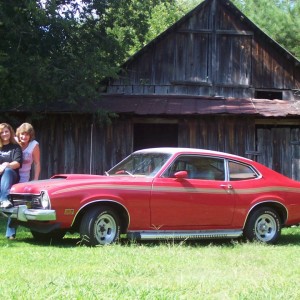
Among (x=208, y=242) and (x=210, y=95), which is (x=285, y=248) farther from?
(x=210, y=95)

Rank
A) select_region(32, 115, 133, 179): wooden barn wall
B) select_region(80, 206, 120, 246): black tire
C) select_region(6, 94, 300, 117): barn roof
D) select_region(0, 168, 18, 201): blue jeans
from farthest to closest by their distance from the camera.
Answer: select_region(32, 115, 133, 179): wooden barn wall < select_region(6, 94, 300, 117): barn roof < select_region(0, 168, 18, 201): blue jeans < select_region(80, 206, 120, 246): black tire

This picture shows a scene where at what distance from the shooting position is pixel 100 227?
297 inches

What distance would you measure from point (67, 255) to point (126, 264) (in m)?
1.00

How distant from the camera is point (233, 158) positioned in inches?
343

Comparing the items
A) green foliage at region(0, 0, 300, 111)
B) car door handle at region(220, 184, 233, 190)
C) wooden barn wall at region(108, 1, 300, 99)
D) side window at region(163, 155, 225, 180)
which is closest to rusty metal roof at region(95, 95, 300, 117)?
wooden barn wall at region(108, 1, 300, 99)

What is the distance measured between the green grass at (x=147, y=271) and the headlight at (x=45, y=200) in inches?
23.4

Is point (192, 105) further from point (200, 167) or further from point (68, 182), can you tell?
point (68, 182)

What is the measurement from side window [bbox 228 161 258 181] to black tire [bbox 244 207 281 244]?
57 cm

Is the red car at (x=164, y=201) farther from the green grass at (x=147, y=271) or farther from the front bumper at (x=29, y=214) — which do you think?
the green grass at (x=147, y=271)

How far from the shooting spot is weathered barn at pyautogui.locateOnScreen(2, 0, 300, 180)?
1536 cm

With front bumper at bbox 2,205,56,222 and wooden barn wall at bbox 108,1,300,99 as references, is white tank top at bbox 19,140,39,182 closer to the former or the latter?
front bumper at bbox 2,205,56,222

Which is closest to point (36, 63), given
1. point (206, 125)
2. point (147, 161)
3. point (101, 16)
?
point (101, 16)

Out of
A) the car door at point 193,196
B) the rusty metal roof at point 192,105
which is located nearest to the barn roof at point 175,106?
the rusty metal roof at point 192,105

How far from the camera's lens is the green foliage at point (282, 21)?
87.0 ft
